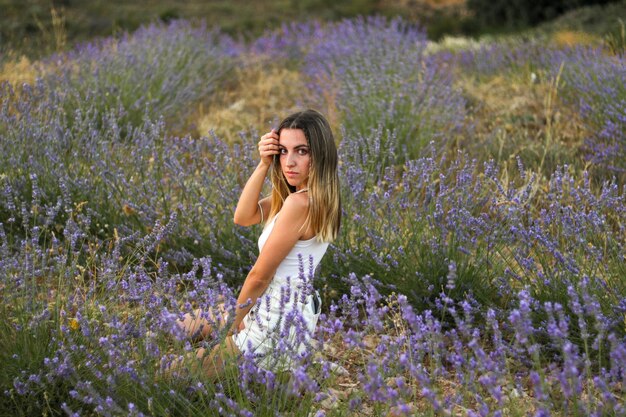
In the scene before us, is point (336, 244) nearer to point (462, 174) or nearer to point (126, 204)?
Answer: point (462, 174)

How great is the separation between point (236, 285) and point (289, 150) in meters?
1.00

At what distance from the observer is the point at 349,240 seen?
318 centimetres

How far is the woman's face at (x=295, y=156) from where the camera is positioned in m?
2.51

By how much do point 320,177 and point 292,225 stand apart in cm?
20

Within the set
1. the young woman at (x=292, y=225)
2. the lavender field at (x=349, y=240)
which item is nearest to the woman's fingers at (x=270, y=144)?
the young woman at (x=292, y=225)

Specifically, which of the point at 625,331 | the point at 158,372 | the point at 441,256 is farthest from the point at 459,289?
the point at 158,372

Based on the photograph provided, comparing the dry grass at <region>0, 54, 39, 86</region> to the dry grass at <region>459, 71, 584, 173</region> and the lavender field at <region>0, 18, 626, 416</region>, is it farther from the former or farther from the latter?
the dry grass at <region>459, 71, 584, 173</region>

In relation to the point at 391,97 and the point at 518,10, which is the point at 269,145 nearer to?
the point at 391,97

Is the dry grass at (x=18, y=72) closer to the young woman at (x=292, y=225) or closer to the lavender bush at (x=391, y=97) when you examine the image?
the lavender bush at (x=391, y=97)

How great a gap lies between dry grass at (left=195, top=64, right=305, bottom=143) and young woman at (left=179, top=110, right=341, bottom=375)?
2.82 meters

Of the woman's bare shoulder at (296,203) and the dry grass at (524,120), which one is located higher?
the woman's bare shoulder at (296,203)

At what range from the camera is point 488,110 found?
5.99m

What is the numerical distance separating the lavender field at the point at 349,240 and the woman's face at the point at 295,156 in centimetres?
44

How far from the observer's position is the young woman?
95.1 inches
